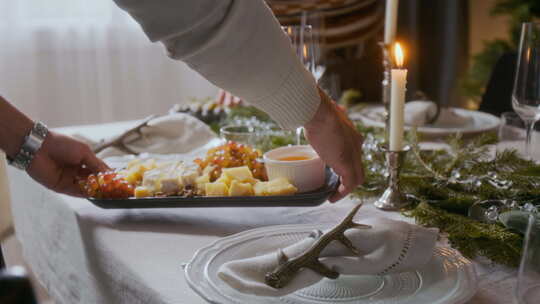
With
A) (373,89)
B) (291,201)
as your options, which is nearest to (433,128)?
(291,201)

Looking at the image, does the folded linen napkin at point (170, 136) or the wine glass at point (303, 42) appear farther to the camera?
the folded linen napkin at point (170, 136)

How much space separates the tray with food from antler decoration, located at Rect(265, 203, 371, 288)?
0.23 metres

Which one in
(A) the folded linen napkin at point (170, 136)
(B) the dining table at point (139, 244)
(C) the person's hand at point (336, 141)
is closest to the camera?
(B) the dining table at point (139, 244)

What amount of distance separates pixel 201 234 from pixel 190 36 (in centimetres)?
29

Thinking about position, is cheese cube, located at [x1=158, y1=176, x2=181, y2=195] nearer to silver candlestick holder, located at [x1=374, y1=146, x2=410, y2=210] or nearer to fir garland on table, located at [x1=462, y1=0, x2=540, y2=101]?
silver candlestick holder, located at [x1=374, y1=146, x2=410, y2=210]

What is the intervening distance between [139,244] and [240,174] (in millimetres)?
216

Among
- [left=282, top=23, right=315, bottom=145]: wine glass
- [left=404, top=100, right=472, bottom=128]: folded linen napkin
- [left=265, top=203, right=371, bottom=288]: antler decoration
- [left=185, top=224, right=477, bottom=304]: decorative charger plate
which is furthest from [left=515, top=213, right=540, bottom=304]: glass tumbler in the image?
[left=404, top=100, right=472, bottom=128]: folded linen napkin

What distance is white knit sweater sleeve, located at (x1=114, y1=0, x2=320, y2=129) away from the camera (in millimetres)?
785

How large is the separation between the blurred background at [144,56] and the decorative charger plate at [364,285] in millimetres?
1968

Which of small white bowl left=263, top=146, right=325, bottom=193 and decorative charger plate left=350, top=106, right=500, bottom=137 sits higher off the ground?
small white bowl left=263, top=146, right=325, bottom=193

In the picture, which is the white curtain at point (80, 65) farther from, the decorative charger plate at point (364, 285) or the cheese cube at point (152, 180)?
the decorative charger plate at point (364, 285)

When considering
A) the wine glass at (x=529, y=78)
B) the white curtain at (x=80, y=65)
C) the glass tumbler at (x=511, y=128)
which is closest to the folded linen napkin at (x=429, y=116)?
the glass tumbler at (x=511, y=128)

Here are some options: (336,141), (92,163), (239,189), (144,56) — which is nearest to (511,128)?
(336,141)

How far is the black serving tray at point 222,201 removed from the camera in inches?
35.1
